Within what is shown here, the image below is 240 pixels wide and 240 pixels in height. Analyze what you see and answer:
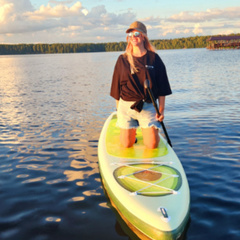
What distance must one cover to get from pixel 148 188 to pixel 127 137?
1.61m

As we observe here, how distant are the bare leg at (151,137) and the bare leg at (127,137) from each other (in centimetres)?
24

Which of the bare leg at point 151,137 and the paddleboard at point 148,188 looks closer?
the paddleboard at point 148,188

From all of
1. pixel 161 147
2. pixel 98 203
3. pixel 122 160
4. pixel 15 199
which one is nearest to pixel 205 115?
pixel 161 147

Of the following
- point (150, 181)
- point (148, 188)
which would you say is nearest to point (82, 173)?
point (150, 181)

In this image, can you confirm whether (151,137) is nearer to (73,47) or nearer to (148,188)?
(148,188)

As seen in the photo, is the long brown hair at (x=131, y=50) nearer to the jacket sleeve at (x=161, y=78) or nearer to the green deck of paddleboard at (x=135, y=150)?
the jacket sleeve at (x=161, y=78)

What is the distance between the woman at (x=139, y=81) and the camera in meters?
5.34

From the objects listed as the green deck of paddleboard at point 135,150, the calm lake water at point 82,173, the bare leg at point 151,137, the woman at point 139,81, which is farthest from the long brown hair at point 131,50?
the calm lake water at point 82,173

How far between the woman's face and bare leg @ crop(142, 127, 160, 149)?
1.63 metres

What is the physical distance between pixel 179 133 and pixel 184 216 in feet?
17.7

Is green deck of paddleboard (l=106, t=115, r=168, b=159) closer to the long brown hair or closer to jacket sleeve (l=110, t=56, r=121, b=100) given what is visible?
jacket sleeve (l=110, t=56, r=121, b=100)

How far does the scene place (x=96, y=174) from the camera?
6188 millimetres

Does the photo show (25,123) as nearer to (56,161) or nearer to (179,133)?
(56,161)

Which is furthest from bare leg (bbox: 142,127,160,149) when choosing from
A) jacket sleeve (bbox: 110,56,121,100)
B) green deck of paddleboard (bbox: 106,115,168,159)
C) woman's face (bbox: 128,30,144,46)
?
woman's face (bbox: 128,30,144,46)
